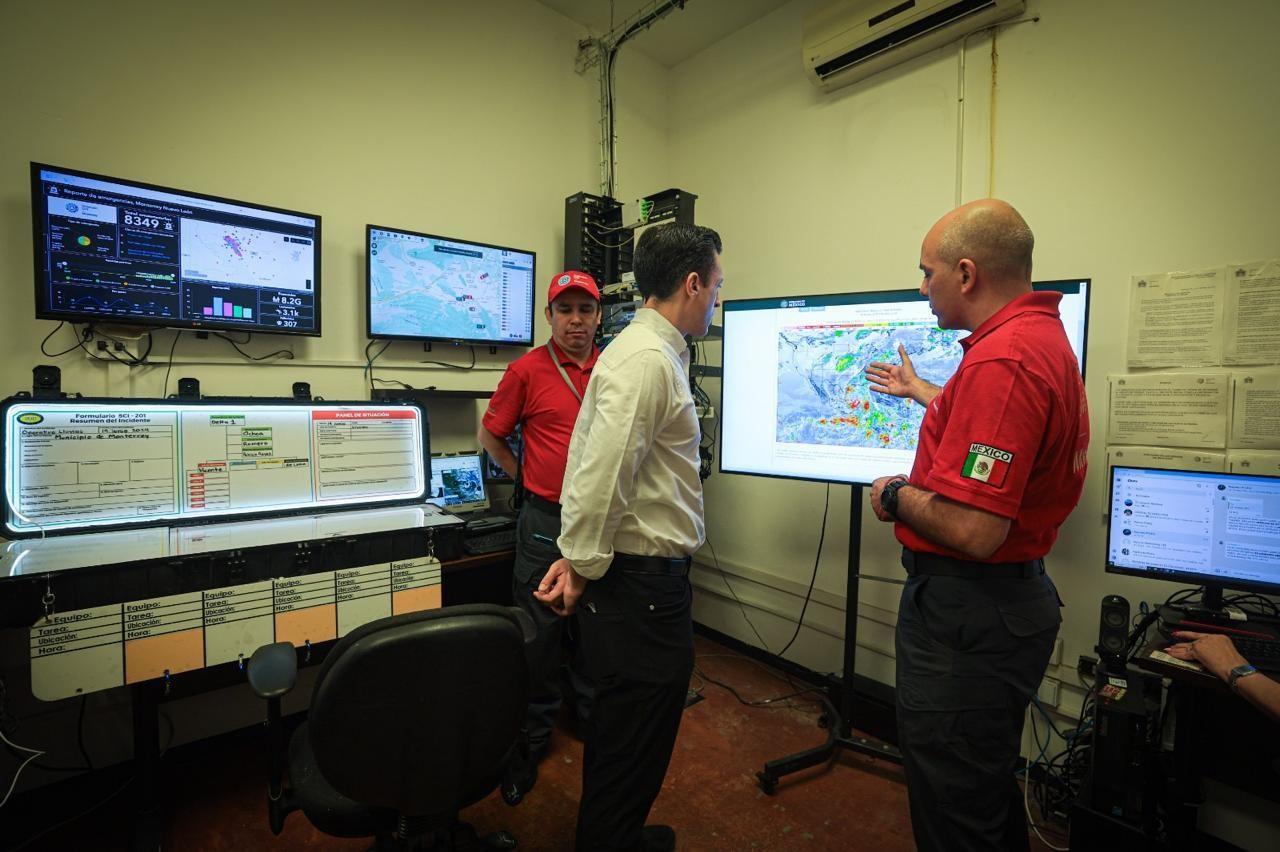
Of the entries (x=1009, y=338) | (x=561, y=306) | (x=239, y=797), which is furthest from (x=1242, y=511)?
(x=239, y=797)

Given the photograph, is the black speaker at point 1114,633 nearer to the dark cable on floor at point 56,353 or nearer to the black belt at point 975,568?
the black belt at point 975,568

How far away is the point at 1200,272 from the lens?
71.4 inches

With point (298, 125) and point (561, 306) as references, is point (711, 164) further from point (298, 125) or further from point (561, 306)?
point (298, 125)

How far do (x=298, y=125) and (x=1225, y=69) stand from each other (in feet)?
10.4

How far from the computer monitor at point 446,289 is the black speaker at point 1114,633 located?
2.45 meters

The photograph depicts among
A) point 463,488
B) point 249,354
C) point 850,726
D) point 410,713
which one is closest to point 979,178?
point 850,726

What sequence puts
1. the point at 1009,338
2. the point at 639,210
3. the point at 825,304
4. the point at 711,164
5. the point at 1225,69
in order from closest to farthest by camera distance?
1. the point at 1009,338
2. the point at 1225,69
3. the point at 825,304
4. the point at 639,210
5. the point at 711,164

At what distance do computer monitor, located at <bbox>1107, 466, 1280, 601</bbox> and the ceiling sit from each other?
2.69 metres

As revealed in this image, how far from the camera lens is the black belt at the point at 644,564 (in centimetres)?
134

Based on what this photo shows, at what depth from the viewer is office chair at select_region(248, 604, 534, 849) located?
104cm

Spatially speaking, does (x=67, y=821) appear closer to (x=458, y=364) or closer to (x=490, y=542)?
(x=490, y=542)

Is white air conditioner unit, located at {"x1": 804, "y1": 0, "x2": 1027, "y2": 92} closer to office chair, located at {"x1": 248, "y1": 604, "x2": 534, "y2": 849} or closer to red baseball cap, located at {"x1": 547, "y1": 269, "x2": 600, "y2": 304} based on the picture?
red baseball cap, located at {"x1": 547, "y1": 269, "x2": 600, "y2": 304}

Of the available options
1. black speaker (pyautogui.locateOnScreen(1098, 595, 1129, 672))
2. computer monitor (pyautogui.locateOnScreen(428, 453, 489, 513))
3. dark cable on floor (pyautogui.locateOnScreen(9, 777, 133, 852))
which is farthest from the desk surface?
black speaker (pyautogui.locateOnScreen(1098, 595, 1129, 672))

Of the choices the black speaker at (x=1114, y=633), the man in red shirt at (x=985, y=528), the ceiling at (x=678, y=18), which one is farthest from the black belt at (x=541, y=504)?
the ceiling at (x=678, y=18)
